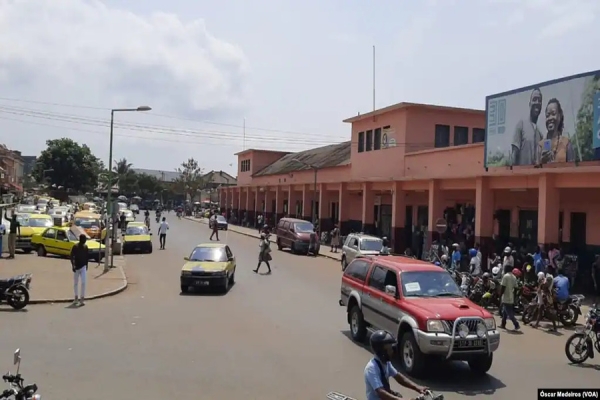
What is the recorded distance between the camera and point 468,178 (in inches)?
1093

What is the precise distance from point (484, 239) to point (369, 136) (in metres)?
15.7

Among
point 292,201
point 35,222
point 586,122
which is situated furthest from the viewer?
point 292,201

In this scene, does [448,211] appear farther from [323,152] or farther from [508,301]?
[323,152]

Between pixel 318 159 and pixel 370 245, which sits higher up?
pixel 318 159

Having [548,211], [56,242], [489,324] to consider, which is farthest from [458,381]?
[56,242]

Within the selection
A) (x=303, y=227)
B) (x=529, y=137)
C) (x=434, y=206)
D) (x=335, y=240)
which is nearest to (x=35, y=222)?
(x=303, y=227)

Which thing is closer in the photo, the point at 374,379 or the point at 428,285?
the point at 374,379

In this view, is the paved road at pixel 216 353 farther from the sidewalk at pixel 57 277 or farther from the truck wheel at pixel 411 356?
the sidewalk at pixel 57 277

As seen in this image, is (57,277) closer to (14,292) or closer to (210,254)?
(210,254)

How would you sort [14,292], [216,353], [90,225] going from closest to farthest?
[216,353] → [14,292] → [90,225]

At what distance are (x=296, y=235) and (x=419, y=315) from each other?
1117 inches

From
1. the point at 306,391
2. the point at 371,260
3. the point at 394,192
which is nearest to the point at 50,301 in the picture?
the point at 371,260

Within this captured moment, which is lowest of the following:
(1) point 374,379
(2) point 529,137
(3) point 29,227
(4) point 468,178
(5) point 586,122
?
(3) point 29,227

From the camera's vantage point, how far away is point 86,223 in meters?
37.8
